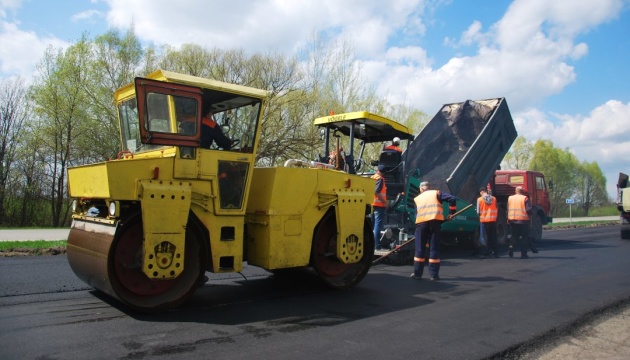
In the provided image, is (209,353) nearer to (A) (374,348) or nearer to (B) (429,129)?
(A) (374,348)

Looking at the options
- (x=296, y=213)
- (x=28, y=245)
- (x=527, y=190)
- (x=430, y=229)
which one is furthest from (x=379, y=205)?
(x=28, y=245)

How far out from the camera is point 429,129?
11781 mm

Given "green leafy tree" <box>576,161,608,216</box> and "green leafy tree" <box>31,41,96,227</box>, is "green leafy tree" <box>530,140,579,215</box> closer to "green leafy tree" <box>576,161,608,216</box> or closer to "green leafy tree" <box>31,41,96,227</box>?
"green leafy tree" <box>576,161,608,216</box>

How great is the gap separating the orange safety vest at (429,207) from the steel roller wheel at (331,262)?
1390 millimetres

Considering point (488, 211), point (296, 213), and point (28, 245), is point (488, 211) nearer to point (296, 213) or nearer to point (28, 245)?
point (296, 213)

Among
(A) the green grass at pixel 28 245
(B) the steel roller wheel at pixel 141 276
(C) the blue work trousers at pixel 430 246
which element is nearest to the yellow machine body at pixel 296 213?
(B) the steel roller wheel at pixel 141 276

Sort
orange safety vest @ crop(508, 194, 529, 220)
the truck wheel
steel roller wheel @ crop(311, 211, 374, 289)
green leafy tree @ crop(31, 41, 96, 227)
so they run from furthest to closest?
green leafy tree @ crop(31, 41, 96, 227) → the truck wheel → orange safety vest @ crop(508, 194, 529, 220) → steel roller wheel @ crop(311, 211, 374, 289)

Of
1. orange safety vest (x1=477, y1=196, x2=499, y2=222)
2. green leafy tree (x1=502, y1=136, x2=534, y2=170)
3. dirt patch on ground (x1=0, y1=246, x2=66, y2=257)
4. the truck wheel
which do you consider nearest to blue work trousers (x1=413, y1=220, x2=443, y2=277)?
orange safety vest (x1=477, y1=196, x2=499, y2=222)

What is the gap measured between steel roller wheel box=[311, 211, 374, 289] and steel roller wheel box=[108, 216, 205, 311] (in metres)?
1.61

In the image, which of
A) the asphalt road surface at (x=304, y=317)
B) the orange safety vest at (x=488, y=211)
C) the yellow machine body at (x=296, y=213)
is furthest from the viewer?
the orange safety vest at (x=488, y=211)

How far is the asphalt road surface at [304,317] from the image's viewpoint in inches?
151

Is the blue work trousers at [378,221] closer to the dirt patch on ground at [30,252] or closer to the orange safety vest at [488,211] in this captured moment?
the orange safety vest at [488,211]

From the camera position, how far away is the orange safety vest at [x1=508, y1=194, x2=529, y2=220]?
1077 cm

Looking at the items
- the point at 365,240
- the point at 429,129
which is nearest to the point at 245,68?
the point at 429,129
